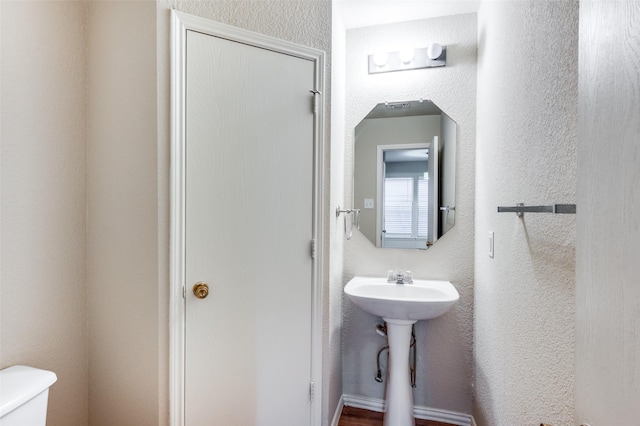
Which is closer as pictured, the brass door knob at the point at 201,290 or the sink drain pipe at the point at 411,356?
the brass door knob at the point at 201,290

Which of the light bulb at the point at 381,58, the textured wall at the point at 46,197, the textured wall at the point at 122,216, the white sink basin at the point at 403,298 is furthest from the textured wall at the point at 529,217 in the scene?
the textured wall at the point at 46,197

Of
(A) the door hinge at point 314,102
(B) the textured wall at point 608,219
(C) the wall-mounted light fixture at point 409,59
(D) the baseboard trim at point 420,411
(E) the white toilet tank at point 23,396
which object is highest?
(C) the wall-mounted light fixture at point 409,59

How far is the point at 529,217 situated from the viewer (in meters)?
1.01

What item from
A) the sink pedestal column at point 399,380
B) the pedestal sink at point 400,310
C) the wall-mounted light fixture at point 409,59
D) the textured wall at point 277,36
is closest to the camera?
the textured wall at point 277,36

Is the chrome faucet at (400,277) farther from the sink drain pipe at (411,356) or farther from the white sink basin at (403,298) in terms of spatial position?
the sink drain pipe at (411,356)

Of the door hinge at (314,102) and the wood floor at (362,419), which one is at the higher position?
the door hinge at (314,102)

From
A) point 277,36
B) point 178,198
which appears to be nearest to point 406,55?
point 277,36

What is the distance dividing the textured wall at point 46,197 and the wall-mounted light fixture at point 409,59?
4.98 feet

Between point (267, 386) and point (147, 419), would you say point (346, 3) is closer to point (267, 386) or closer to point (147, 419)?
point (267, 386)

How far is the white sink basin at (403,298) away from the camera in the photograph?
1585 millimetres

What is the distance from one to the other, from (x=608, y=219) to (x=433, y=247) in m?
1.55

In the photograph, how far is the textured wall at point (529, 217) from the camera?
2.56ft

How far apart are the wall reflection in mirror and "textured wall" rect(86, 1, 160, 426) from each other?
Answer: 4.21 feet

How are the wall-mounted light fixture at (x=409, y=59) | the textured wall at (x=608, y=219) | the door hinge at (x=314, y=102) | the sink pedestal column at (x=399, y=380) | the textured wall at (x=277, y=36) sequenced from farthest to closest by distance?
the wall-mounted light fixture at (x=409, y=59), the sink pedestal column at (x=399, y=380), the door hinge at (x=314, y=102), the textured wall at (x=277, y=36), the textured wall at (x=608, y=219)
